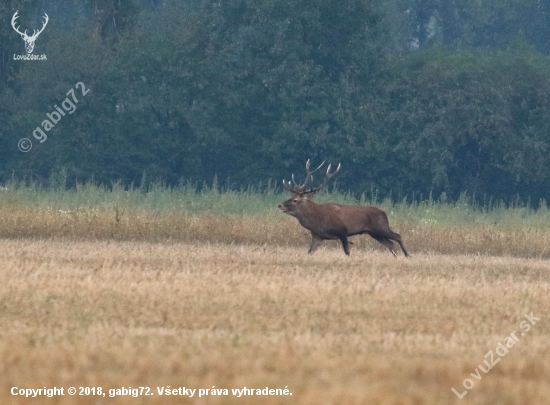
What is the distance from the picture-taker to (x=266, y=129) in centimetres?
4100

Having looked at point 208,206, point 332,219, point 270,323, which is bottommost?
point 208,206

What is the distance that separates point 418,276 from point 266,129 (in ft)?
81.6

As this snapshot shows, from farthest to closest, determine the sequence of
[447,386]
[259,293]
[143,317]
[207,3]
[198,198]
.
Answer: [207,3] → [198,198] → [259,293] → [143,317] → [447,386]

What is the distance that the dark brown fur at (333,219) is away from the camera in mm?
19953

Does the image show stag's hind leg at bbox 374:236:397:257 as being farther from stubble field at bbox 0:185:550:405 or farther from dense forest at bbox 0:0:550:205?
dense forest at bbox 0:0:550:205

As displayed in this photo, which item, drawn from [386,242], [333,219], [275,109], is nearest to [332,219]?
[333,219]

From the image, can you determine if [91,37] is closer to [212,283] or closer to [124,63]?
[124,63]

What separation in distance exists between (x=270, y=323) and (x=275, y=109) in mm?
29435

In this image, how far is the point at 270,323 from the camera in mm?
11492

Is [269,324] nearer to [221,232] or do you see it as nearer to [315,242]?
[315,242]

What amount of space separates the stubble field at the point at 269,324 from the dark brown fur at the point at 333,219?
354 mm

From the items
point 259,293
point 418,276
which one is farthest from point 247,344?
point 418,276

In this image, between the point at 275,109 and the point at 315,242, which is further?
the point at 275,109

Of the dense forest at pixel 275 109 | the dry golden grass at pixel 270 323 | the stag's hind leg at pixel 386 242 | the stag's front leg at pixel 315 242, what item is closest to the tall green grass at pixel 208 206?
the stag's hind leg at pixel 386 242
